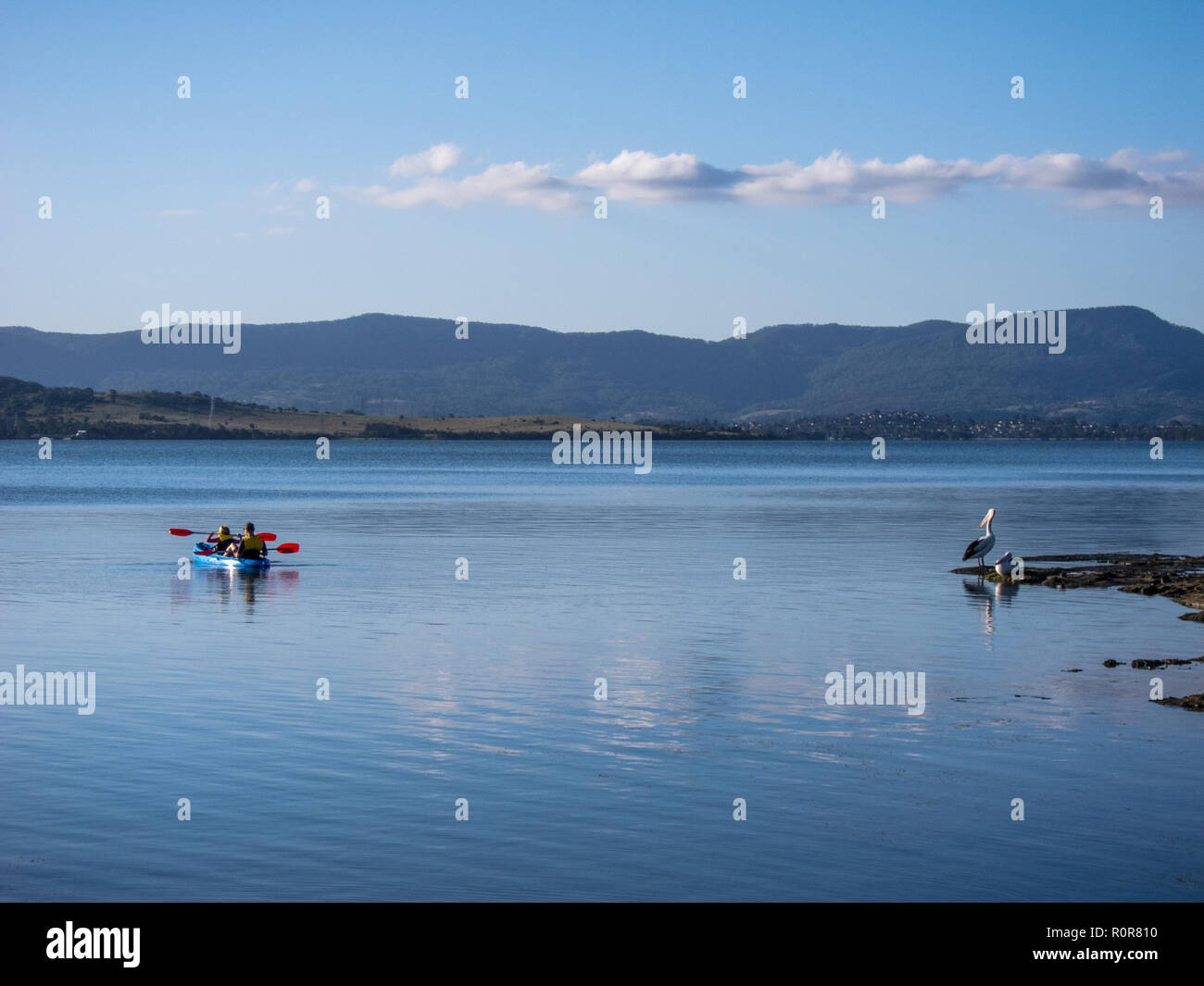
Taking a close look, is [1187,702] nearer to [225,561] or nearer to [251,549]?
[251,549]

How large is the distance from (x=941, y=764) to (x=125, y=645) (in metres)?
17.5

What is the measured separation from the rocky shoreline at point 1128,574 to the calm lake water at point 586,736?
94 cm

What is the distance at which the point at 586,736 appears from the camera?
21.2 m

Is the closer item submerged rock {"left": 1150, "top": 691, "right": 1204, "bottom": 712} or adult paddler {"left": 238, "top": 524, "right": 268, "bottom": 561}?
submerged rock {"left": 1150, "top": 691, "right": 1204, "bottom": 712}

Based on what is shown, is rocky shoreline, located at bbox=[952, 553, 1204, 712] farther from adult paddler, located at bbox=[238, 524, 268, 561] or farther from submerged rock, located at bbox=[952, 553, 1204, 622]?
adult paddler, located at bbox=[238, 524, 268, 561]

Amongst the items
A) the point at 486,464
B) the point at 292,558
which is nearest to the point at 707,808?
the point at 292,558

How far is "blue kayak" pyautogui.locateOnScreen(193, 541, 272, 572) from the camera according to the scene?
46281 mm

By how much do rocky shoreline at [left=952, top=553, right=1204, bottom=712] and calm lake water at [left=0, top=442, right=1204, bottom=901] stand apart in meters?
0.94

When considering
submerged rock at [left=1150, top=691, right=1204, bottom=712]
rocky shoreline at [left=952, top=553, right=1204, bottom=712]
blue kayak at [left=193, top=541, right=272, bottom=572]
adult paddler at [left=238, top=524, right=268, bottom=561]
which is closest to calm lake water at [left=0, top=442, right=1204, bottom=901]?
submerged rock at [left=1150, top=691, right=1204, bottom=712]

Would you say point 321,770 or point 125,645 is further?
point 125,645

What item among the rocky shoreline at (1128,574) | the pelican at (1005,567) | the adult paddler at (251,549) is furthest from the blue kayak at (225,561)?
the pelican at (1005,567)
